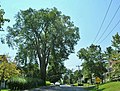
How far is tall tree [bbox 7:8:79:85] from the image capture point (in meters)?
65.7

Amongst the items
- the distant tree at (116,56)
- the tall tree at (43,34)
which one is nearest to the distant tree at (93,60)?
the tall tree at (43,34)

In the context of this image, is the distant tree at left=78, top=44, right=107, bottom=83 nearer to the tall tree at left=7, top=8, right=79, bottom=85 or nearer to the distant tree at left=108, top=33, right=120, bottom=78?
the tall tree at left=7, top=8, right=79, bottom=85

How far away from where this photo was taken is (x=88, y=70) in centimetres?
7438

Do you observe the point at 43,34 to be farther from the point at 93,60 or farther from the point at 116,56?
the point at 116,56

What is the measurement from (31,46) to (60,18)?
996 cm

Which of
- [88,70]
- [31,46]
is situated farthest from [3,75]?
[88,70]

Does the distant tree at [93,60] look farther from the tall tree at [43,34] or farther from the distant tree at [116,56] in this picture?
the distant tree at [116,56]

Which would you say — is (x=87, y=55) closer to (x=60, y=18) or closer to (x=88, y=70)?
(x=88, y=70)

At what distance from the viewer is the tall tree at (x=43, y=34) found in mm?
65688

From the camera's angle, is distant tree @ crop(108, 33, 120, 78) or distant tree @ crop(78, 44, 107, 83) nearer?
distant tree @ crop(108, 33, 120, 78)

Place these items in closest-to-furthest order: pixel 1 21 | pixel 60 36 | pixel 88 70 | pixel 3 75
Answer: pixel 1 21 < pixel 3 75 < pixel 60 36 < pixel 88 70

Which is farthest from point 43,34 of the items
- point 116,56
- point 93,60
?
point 116,56

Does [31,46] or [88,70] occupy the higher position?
[31,46]

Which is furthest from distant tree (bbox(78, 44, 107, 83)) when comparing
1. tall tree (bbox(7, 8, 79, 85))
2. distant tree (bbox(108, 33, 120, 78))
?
distant tree (bbox(108, 33, 120, 78))
